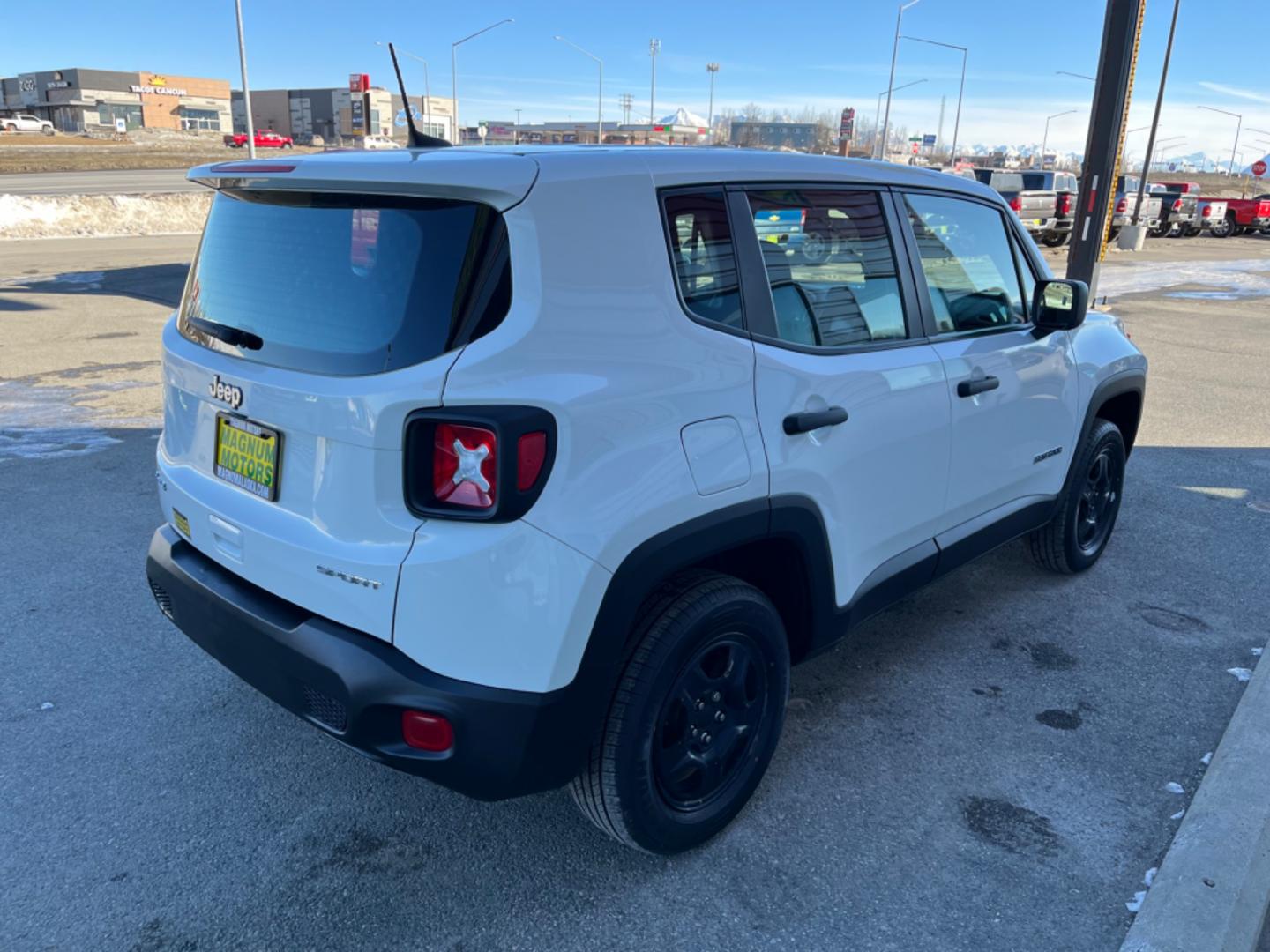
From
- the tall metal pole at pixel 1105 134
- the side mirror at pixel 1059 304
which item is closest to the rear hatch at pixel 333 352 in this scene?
the side mirror at pixel 1059 304

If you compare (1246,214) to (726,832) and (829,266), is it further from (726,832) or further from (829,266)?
(726,832)

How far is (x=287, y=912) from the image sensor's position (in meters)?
2.47

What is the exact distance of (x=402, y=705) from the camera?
2160 millimetres

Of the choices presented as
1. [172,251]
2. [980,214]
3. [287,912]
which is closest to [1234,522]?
[980,214]

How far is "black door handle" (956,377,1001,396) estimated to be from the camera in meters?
3.35

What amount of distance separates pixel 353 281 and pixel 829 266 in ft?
4.82

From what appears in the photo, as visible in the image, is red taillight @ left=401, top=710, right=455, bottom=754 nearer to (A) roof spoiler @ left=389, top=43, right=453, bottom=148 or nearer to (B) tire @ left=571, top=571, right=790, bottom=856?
(B) tire @ left=571, top=571, right=790, bottom=856

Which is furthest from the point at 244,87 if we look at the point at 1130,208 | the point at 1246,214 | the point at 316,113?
the point at 316,113

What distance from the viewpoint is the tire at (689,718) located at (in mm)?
2398

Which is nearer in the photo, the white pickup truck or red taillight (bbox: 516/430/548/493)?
red taillight (bbox: 516/430/548/493)

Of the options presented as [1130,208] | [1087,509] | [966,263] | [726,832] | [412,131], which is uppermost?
[412,131]

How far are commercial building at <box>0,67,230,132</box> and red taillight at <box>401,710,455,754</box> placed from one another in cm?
11432

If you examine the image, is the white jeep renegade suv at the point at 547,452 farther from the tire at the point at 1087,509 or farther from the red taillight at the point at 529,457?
the tire at the point at 1087,509

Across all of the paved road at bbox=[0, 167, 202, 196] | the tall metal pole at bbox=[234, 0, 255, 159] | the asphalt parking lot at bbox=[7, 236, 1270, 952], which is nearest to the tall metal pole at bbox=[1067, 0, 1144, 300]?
the asphalt parking lot at bbox=[7, 236, 1270, 952]
